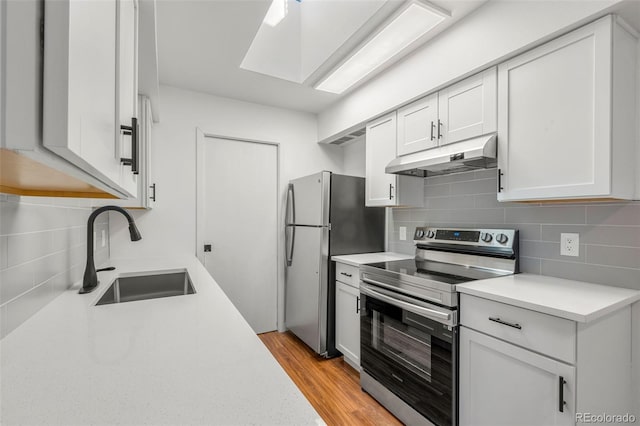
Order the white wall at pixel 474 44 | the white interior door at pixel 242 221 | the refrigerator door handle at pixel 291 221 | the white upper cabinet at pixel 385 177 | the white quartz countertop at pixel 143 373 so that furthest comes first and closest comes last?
1. the refrigerator door handle at pixel 291 221
2. the white interior door at pixel 242 221
3. the white upper cabinet at pixel 385 177
4. the white wall at pixel 474 44
5. the white quartz countertop at pixel 143 373

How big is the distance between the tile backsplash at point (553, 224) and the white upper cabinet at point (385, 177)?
18cm

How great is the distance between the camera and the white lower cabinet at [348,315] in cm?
237

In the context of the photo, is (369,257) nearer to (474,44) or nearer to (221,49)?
(474,44)

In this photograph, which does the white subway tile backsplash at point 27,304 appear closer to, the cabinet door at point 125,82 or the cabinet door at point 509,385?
the cabinet door at point 125,82

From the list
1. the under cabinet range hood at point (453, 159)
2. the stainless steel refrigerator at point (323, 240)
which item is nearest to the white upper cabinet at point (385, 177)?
the under cabinet range hood at point (453, 159)

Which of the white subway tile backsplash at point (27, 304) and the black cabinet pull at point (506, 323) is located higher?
the white subway tile backsplash at point (27, 304)

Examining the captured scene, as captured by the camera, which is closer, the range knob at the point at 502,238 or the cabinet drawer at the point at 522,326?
the cabinet drawer at the point at 522,326

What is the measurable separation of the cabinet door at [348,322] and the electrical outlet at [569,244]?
1.32m

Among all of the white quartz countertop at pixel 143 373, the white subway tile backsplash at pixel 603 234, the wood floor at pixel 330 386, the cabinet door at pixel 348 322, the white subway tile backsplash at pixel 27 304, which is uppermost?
the white subway tile backsplash at pixel 603 234

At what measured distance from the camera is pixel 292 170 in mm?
3379

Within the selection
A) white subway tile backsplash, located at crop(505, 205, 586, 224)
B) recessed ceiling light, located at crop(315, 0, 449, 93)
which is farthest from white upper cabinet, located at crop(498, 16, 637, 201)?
recessed ceiling light, located at crop(315, 0, 449, 93)

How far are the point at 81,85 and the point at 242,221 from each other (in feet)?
9.10

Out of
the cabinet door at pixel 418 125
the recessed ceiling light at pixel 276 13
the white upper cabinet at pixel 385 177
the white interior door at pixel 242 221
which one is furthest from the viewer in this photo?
the white interior door at pixel 242 221

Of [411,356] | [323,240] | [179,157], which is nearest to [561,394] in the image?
[411,356]
